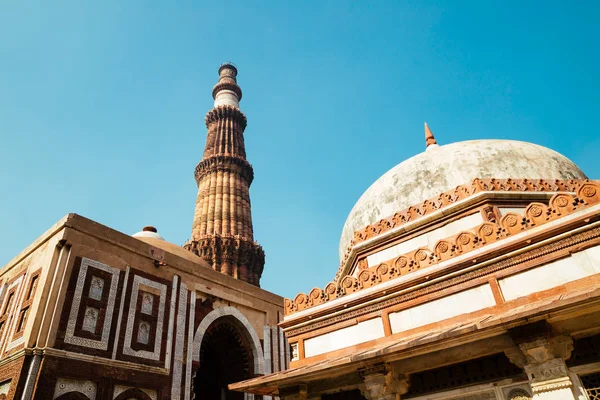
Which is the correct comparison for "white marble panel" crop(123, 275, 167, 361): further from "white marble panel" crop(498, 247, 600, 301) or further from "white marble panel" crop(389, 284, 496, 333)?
"white marble panel" crop(498, 247, 600, 301)

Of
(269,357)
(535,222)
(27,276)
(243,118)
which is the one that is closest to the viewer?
(535,222)

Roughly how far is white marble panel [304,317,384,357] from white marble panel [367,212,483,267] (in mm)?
1740

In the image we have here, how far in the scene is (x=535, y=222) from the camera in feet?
19.6

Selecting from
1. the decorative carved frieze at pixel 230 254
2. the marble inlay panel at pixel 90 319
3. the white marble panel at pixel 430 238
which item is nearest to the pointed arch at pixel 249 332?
the marble inlay panel at pixel 90 319

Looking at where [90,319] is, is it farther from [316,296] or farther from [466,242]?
[466,242]

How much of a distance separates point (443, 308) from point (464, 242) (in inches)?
42.8

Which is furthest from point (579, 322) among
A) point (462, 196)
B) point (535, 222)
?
point (462, 196)

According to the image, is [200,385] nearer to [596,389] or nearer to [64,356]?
[64,356]

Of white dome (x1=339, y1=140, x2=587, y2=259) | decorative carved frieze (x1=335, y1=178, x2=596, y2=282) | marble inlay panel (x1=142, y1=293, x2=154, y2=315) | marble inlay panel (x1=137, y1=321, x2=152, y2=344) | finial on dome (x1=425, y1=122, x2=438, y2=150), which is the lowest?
marble inlay panel (x1=137, y1=321, x2=152, y2=344)

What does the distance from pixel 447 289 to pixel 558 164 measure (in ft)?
14.7

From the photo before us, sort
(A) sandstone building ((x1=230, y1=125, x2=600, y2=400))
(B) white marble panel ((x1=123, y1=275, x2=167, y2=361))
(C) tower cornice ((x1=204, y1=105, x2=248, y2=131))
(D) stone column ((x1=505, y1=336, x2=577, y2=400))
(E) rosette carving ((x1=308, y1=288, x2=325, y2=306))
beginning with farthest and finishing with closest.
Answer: (C) tower cornice ((x1=204, y1=105, x2=248, y2=131)) → (B) white marble panel ((x1=123, y1=275, x2=167, y2=361)) → (E) rosette carving ((x1=308, y1=288, x2=325, y2=306)) → (A) sandstone building ((x1=230, y1=125, x2=600, y2=400)) → (D) stone column ((x1=505, y1=336, x2=577, y2=400))

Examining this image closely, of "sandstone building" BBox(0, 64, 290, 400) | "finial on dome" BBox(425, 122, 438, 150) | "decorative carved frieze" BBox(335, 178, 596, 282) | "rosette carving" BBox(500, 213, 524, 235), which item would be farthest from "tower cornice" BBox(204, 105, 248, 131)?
"rosette carving" BBox(500, 213, 524, 235)

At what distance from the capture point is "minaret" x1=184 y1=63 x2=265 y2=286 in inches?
941

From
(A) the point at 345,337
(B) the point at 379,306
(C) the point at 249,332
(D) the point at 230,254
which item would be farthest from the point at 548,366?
(D) the point at 230,254
